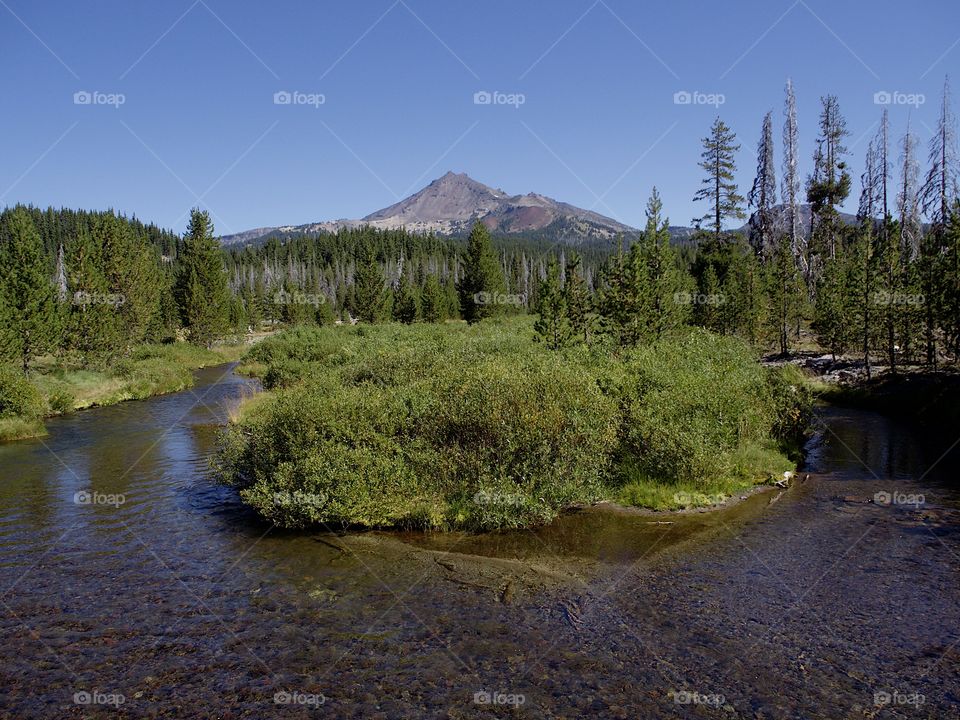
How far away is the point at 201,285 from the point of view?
246 ft

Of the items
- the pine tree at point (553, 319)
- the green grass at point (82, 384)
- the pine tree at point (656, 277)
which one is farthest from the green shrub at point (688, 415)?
the green grass at point (82, 384)

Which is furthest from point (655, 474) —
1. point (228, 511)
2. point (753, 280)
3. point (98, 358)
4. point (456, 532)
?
point (98, 358)

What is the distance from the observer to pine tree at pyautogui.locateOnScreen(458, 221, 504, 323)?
6358cm

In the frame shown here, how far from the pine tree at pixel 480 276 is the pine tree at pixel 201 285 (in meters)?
29.4

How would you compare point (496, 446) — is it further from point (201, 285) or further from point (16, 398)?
point (201, 285)

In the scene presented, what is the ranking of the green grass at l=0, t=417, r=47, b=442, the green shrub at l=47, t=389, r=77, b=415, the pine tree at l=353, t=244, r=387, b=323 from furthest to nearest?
the pine tree at l=353, t=244, r=387, b=323 → the green shrub at l=47, t=389, r=77, b=415 → the green grass at l=0, t=417, r=47, b=442

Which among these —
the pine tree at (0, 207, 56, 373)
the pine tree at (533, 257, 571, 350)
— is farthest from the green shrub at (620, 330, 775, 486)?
the pine tree at (0, 207, 56, 373)

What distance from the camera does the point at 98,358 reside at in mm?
49375

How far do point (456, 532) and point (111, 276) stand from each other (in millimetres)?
59158

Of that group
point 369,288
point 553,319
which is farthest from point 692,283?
point 369,288

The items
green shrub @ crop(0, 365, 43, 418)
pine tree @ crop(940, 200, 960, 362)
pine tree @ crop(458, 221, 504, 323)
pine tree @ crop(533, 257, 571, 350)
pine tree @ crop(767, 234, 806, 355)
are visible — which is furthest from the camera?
pine tree @ crop(458, 221, 504, 323)

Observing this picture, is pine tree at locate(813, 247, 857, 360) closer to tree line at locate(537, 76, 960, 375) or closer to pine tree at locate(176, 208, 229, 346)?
tree line at locate(537, 76, 960, 375)

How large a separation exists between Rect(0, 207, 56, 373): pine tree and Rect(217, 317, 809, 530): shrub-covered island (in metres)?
27.5

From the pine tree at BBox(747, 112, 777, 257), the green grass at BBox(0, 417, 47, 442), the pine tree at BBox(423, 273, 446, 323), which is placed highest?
the pine tree at BBox(747, 112, 777, 257)
